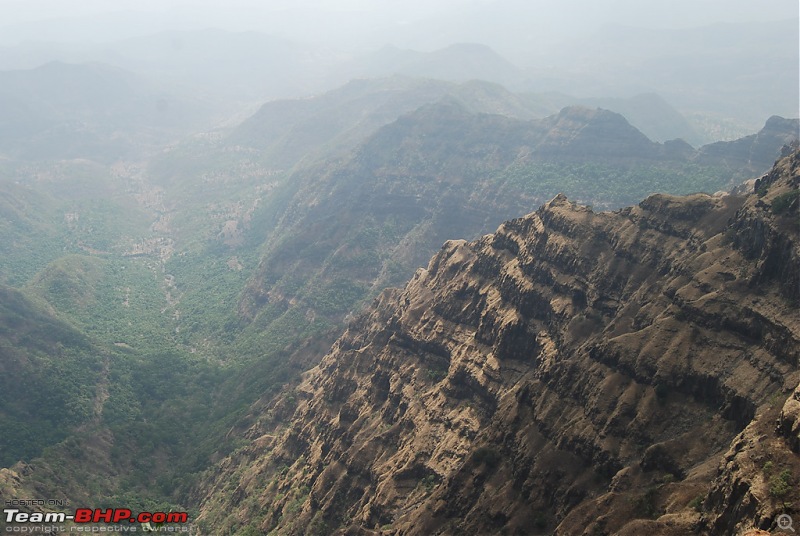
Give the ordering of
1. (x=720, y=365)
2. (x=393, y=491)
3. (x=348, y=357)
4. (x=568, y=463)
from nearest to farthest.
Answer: (x=720, y=365)
(x=568, y=463)
(x=393, y=491)
(x=348, y=357)

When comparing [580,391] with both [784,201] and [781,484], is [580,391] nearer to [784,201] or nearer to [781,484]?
[784,201]

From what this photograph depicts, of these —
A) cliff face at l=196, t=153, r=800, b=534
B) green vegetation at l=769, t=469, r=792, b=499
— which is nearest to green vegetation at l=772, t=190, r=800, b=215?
cliff face at l=196, t=153, r=800, b=534

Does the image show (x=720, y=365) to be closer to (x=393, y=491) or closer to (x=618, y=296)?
(x=618, y=296)

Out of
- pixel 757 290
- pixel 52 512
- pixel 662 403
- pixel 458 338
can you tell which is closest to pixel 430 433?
pixel 458 338

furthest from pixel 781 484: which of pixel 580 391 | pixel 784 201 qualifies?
pixel 784 201

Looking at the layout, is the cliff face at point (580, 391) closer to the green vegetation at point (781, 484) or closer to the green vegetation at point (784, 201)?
the green vegetation at point (781, 484)

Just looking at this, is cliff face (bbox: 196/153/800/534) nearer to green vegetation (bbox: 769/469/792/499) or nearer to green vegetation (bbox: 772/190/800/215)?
green vegetation (bbox: 769/469/792/499)

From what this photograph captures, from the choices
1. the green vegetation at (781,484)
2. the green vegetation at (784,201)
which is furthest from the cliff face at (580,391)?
the green vegetation at (784,201)

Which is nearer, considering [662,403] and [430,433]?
[662,403]
